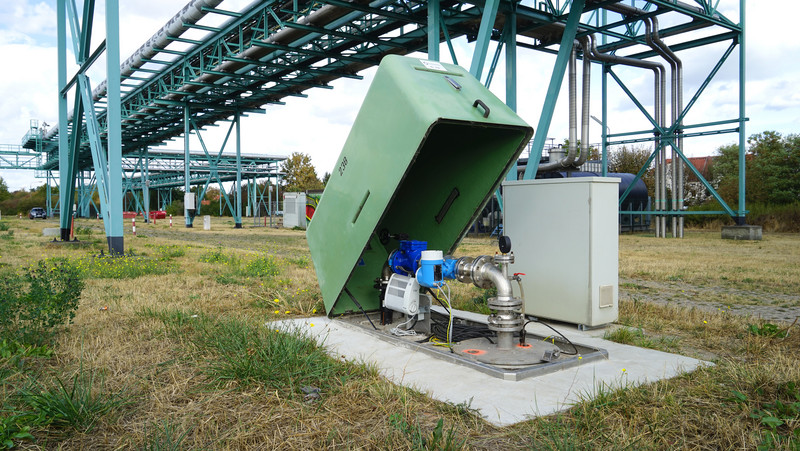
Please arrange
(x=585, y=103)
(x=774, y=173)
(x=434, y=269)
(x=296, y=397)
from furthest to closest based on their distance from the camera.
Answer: (x=774, y=173), (x=585, y=103), (x=434, y=269), (x=296, y=397)

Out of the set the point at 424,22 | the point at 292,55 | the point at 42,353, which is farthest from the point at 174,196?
the point at 42,353

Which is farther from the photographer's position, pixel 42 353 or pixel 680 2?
pixel 680 2

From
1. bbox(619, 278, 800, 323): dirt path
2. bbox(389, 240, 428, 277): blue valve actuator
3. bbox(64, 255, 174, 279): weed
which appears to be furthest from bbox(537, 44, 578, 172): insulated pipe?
bbox(389, 240, 428, 277): blue valve actuator

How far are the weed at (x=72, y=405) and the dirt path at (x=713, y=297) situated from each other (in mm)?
6089

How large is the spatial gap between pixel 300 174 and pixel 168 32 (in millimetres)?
30974

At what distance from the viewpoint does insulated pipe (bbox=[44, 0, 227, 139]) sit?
17.0 metres

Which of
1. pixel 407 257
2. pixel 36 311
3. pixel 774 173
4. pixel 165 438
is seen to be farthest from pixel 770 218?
pixel 165 438

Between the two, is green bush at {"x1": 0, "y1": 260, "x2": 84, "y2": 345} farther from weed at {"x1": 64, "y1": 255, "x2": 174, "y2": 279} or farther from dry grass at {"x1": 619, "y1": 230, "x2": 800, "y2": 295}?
dry grass at {"x1": 619, "y1": 230, "x2": 800, "y2": 295}

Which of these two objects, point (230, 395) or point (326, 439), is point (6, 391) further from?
point (326, 439)

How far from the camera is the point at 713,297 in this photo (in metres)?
7.43

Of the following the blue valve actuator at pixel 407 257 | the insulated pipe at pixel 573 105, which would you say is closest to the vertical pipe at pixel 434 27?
the insulated pipe at pixel 573 105

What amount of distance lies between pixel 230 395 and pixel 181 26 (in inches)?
702

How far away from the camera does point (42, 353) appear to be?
3977 millimetres

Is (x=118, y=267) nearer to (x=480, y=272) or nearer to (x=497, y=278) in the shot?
(x=480, y=272)
